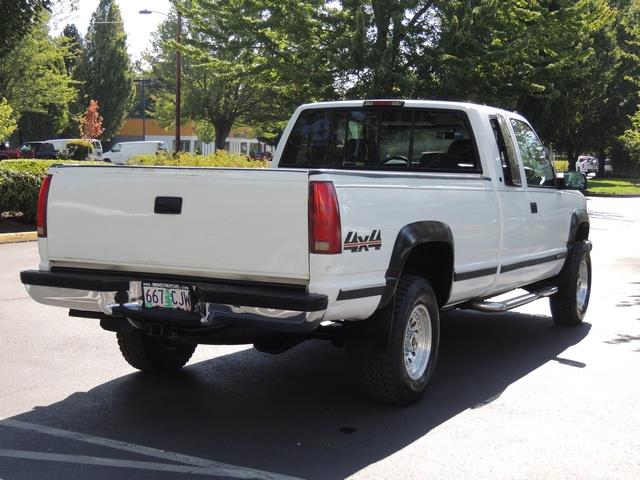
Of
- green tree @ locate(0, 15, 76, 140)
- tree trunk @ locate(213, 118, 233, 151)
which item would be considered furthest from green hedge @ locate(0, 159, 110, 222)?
tree trunk @ locate(213, 118, 233, 151)

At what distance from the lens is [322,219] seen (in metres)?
4.40

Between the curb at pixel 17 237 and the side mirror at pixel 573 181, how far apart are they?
35.0 ft

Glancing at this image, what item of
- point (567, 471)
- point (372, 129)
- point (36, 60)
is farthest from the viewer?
point (36, 60)

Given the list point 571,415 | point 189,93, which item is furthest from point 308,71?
point 189,93

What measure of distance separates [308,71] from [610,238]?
11379mm

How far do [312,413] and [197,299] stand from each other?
116cm

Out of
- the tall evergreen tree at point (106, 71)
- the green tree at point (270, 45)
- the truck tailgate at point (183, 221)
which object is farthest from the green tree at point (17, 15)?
the tall evergreen tree at point (106, 71)

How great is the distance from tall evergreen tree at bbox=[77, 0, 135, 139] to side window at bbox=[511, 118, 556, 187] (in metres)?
58.0

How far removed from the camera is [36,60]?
38.3m

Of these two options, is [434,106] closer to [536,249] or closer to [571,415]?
[536,249]

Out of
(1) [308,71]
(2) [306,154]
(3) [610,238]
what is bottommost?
(3) [610,238]

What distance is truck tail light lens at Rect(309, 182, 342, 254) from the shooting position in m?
4.40

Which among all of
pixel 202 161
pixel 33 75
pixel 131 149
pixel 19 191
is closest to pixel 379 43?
pixel 202 161

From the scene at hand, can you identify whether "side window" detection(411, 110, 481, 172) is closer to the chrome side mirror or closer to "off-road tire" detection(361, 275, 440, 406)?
"off-road tire" detection(361, 275, 440, 406)
